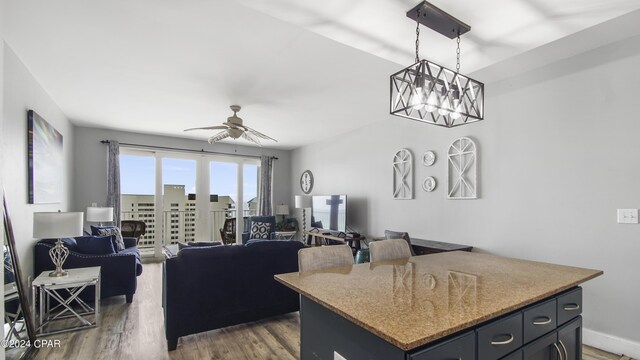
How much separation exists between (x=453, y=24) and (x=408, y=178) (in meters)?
2.73

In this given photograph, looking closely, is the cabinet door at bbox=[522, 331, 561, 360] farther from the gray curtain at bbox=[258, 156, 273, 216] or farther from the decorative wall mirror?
the gray curtain at bbox=[258, 156, 273, 216]

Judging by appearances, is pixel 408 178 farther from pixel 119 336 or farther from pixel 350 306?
pixel 119 336

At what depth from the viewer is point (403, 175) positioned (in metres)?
4.56

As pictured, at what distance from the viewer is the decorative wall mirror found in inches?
93.5

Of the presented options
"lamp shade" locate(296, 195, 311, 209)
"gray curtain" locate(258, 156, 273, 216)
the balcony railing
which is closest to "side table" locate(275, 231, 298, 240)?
"gray curtain" locate(258, 156, 273, 216)

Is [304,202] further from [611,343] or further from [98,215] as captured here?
[611,343]

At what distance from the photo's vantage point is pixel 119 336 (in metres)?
2.76

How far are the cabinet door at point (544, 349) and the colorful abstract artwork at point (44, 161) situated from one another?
4.23m

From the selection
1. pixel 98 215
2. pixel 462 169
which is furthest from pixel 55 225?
pixel 462 169

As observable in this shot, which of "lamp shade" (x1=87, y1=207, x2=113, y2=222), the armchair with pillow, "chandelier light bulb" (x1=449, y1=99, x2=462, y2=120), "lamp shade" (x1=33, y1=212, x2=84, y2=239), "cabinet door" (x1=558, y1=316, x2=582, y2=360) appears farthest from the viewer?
"lamp shade" (x1=87, y1=207, x2=113, y2=222)

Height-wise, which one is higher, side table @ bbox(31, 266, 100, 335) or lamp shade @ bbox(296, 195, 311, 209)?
lamp shade @ bbox(296, 195, 311, 209)

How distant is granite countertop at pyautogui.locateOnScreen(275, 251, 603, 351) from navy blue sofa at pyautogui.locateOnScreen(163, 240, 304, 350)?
4.05ft

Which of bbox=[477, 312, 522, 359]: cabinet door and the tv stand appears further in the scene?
the tv stand

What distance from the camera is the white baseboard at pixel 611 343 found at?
241cm
